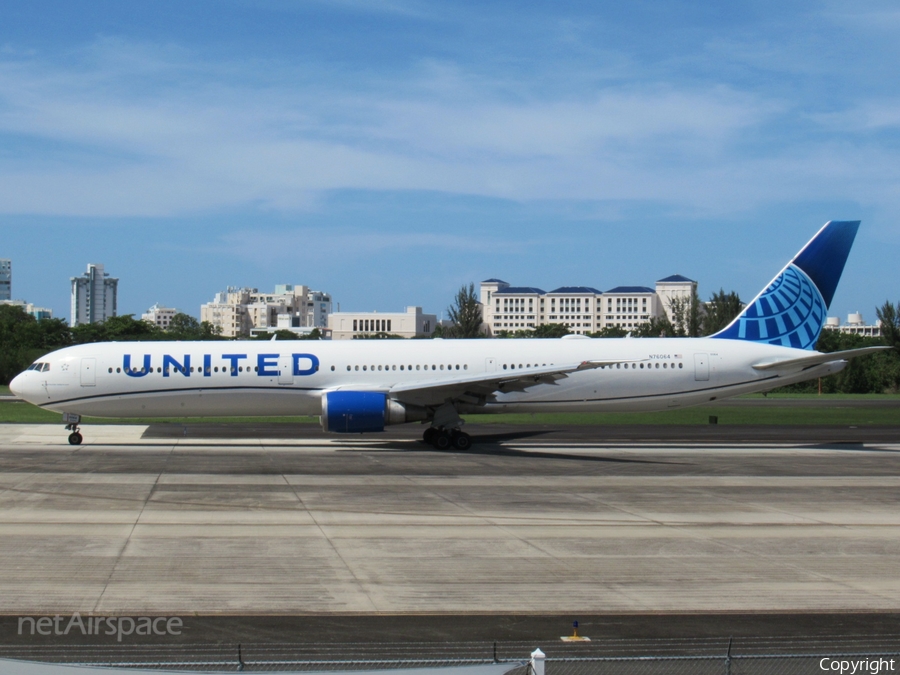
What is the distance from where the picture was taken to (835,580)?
1218 centimetres

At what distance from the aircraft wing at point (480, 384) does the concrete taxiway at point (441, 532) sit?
83.0 inches

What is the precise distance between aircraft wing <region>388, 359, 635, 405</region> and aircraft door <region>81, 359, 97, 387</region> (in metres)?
9.96

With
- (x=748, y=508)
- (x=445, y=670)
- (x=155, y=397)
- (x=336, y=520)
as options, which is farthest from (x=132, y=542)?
(x=155, y=397)

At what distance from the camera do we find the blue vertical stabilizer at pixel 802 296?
105ft

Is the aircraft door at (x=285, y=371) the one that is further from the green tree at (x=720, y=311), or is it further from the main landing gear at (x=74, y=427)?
the green tree at (x=720, y=311)

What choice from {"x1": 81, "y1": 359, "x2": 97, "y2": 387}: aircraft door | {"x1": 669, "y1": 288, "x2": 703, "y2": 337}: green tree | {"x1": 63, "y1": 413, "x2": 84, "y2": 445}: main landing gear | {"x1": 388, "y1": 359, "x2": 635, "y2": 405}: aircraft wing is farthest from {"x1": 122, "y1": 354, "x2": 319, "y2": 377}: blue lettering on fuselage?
{"x1": 669, "y1": 288, "x2": 703, "y2": 337}: green tree

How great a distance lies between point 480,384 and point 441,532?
43.8ft

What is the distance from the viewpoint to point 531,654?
7289 mm

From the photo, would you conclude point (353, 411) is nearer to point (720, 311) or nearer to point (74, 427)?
point (74, 427)

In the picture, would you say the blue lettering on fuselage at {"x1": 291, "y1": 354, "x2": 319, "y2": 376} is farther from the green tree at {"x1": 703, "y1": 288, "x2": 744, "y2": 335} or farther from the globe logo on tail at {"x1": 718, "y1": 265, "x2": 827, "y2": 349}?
the green tree at {"x1": 703, "y1": 288, "x2": 744, "y2": 335}

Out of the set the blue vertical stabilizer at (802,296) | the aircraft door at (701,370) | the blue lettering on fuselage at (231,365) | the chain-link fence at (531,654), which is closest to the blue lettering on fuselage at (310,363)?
the blue lettering on fuselage at (231,365)

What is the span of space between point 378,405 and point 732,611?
59.4 feet

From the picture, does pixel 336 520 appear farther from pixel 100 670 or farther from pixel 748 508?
pixel 100 670

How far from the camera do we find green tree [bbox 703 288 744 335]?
89.0 metres
